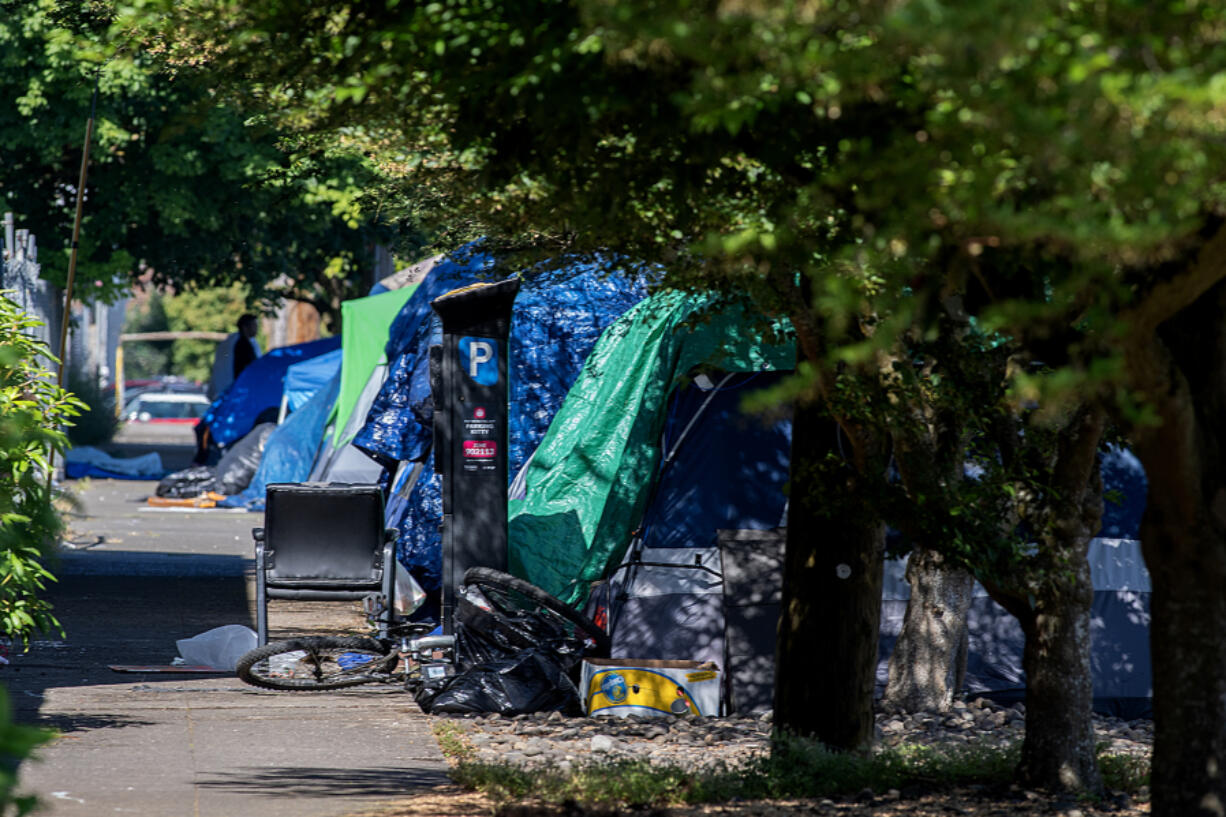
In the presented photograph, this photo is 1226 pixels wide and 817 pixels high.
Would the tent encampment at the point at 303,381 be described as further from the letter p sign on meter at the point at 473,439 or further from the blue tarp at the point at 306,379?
the letter p sign on meter at the point at 473,439

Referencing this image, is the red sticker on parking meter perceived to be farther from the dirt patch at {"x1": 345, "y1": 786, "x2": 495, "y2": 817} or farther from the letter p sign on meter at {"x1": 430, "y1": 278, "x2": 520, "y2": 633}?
the dirt patch at {"x1": 345, "y1": 786, "x2": 495, "y2": 817}

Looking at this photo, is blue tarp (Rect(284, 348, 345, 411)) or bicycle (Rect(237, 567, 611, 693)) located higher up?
blue tarp (Rect(284, 348, 345, 411))

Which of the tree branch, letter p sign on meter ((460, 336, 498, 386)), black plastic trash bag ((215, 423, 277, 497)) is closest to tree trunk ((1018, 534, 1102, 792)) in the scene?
the tree branch

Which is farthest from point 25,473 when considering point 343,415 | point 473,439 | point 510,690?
point 343,415

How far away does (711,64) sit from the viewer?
10.2 feet

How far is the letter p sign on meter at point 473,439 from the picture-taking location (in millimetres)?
9078

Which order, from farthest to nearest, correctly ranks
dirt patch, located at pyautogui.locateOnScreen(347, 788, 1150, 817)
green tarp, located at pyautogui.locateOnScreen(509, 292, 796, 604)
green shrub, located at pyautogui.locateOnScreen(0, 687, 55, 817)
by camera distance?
green tarp, located at pyautogui.locateOnScreen(509, 292, 796, 604), dirt patch, located at pyautogui.locateOnScreen(347, 788, 1150, 817), green shrub, located at pyautogui.locateOnScreen(0, 687, 55, 817)

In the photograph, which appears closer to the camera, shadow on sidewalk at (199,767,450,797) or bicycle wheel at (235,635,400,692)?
shadow on sidewalk at (199,767,450,797)

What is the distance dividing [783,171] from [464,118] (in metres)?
0.99

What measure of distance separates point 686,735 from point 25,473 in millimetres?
3497

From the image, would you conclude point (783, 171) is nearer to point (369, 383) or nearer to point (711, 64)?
point (711, 64)

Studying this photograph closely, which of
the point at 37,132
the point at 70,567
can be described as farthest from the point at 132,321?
the point at 70,567

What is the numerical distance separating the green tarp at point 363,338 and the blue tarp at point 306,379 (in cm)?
395

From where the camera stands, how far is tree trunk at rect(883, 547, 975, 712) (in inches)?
315
